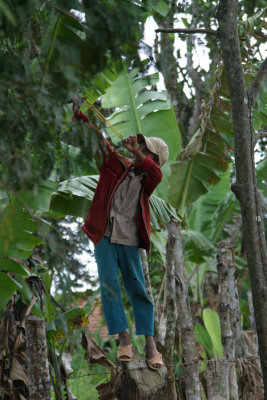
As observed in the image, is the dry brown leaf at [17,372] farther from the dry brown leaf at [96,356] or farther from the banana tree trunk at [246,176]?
the banana tree trunk at [246,176]

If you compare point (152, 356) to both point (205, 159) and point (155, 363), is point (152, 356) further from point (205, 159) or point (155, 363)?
point (205, 159)

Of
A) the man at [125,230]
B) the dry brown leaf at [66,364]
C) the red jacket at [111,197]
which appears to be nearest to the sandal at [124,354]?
the man at [125,230]

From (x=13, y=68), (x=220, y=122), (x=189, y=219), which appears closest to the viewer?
(x=13, y=68)

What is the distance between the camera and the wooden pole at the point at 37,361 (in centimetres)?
305

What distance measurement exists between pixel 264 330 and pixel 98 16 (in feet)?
6.38

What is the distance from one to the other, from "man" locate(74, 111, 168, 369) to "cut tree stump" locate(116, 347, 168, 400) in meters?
0.06

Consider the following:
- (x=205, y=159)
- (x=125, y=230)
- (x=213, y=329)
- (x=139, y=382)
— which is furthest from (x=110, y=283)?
(x=205, y=159)

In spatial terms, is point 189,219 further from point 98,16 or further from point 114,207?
point 98,16

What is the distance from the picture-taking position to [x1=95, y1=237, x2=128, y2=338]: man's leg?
3.12 metres

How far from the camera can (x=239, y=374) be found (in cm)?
416

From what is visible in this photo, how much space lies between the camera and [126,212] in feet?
10.8

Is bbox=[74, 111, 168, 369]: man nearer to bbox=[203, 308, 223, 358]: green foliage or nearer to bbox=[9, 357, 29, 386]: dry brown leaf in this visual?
bbox=[9, 357, 29, 386]: dry brown leaf

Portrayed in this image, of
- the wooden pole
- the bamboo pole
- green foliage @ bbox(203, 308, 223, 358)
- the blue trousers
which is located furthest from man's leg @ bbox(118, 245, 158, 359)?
green foliage @ bbox(203, 308, 223, 358)

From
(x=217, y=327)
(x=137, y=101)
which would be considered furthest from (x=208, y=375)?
(x=137, y=101)
